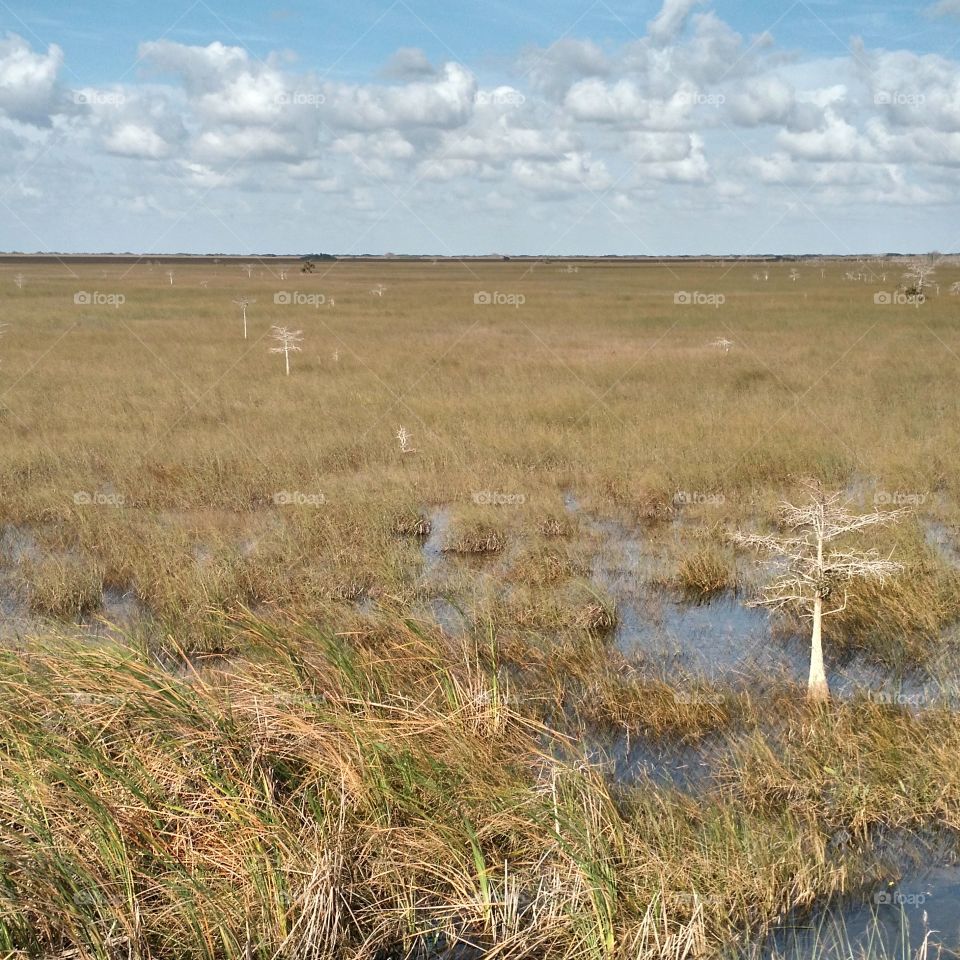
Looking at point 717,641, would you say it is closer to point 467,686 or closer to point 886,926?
point 467,686

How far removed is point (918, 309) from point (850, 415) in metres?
23.8

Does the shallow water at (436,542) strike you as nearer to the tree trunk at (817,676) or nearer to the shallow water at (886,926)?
the tree trunk at (817,676)

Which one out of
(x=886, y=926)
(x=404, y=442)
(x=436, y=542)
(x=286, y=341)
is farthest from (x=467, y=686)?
(x=286, y=341)

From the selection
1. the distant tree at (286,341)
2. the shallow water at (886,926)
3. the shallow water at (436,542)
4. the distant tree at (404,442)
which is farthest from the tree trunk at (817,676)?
the distant tree at (286,341)

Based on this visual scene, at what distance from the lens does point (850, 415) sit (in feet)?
49.9

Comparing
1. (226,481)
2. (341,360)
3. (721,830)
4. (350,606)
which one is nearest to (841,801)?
(721,830)

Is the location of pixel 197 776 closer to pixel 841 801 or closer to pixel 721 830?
pixel 721 830

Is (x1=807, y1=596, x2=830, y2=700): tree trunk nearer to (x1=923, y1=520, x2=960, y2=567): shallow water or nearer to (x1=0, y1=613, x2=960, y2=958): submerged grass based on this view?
(x1=0, y1=613, x2=960, y2=958): submerged grass

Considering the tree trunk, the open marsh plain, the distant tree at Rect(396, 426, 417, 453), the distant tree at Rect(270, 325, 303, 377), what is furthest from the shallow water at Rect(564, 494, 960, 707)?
the distant tree at Rect(270, 325, 303, 377)

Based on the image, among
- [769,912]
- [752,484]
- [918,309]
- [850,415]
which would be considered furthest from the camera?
[918,309]

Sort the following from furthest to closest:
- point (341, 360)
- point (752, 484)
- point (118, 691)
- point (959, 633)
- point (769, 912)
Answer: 1. point (341, 360)
2. point (752, 484)
3. point (959, 633)
4. point (118, 691)
5. point (769, 912)

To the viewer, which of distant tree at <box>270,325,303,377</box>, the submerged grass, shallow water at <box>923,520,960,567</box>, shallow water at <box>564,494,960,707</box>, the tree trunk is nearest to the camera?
the submerged grass

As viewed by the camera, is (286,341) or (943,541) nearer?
(943,541)

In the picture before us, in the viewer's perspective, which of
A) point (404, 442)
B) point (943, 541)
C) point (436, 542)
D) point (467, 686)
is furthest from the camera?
point (404, 442)
